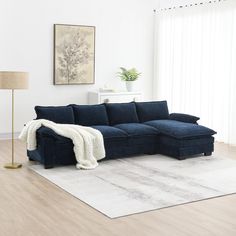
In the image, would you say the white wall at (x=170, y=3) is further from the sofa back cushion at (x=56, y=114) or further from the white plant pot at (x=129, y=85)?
the sofa back cushion at (x=56, y=114)

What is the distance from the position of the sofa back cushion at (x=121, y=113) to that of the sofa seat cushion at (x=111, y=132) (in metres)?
0.47

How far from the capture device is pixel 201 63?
27.3 ft

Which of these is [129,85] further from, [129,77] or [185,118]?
[185,118]

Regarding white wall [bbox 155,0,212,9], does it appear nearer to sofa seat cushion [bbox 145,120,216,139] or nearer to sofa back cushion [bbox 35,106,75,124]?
sofa seat cushion [bbox 145,120,216,139]

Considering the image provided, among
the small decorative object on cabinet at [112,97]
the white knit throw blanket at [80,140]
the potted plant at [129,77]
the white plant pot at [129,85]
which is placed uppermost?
the potted plant at [129,77]

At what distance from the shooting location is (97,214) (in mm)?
4281

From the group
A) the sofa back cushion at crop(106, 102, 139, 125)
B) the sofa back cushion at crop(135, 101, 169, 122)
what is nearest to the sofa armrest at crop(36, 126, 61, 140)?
the sofa back cushion at crop(106, 102, 139, 125)

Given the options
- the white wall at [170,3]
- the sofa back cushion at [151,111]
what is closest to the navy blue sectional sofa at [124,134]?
the sofa back cushion at [151,111]

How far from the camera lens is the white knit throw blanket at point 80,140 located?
592cm

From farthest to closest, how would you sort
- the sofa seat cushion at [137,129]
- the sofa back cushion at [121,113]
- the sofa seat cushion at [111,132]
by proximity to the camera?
the sofa back cushion at [121,113]
the sofa seat cushion at [137,129]
the sofa seat cushion at [111,132]

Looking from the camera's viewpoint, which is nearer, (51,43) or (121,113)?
(121,113)

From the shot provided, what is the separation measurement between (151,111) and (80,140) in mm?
1816

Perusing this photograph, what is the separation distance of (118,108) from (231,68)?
207 cm

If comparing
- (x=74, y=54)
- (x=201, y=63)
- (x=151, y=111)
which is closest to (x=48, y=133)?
(x=151, y=111)
